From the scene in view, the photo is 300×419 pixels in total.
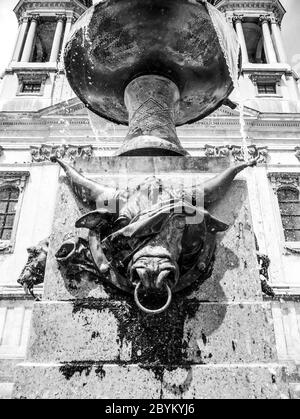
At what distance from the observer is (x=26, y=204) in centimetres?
1695

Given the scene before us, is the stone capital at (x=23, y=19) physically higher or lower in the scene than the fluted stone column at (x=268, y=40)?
higher

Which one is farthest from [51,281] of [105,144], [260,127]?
[260,127]

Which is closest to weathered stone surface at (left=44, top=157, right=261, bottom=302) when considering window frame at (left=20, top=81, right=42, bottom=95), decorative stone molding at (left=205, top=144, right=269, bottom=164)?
decorative stone molding at (left=205, top=144, right=269, bottom=164)

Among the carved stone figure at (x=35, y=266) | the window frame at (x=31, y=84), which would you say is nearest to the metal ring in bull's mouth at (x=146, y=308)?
the carved stone figure at (x=35, y=266)

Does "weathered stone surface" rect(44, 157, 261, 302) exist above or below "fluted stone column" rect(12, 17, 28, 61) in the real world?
below

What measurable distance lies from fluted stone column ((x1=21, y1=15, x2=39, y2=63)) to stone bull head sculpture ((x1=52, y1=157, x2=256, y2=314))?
24448 millimetres

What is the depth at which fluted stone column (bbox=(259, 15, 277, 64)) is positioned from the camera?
2477 cm

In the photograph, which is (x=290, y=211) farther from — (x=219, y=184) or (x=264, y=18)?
(x=264, y=18)

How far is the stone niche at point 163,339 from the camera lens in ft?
6.86

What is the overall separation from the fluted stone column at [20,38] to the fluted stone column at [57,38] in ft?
6.91

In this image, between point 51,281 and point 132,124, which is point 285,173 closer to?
point 132,124

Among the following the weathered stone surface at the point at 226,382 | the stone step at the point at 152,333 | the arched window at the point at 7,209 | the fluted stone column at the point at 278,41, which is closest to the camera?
the weathered stone surface at the point at 226,382

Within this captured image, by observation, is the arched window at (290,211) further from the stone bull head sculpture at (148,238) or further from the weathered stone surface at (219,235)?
the stone bull head sculpture at (148,238)

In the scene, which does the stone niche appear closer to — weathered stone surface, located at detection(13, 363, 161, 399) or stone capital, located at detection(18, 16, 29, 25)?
weathered stone surface, located at detection(13, 363, 161, 399)
